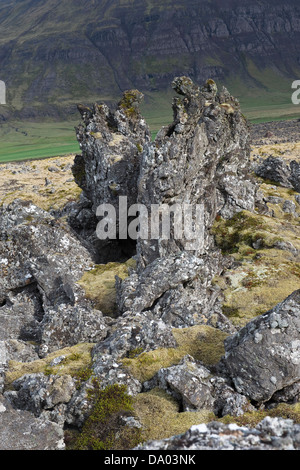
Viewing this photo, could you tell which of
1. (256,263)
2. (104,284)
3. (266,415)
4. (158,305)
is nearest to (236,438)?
(266,415)

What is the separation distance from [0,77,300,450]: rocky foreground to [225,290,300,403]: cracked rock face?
4 centimetres

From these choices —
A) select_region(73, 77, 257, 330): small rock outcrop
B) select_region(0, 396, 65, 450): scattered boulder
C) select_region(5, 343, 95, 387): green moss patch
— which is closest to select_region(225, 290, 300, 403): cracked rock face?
select_region(5, 343, 95, 387): green moss patch

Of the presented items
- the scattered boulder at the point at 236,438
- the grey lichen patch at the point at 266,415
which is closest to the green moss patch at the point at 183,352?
the grey lichen patch at the point at 266,415

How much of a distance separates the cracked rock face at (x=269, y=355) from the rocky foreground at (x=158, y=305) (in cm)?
4

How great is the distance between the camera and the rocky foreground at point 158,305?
486 inches

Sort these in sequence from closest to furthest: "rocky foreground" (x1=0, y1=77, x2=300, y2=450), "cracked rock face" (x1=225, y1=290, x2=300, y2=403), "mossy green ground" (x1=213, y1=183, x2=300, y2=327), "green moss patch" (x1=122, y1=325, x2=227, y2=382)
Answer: "rocky foreground" (x1=0, y1=77, x2=300, y2=450)
"cracked rock face" (x1=225, y1=290, x2=300, y2=403)
"green moss patch" (x1=122, y1=325, x2=227, y2=382)
"mossy green ground" (x1=213, y1=183, x2=300, y2=327)

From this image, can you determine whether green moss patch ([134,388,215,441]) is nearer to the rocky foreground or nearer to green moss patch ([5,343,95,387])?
the rocky foreground

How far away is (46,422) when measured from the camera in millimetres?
12406

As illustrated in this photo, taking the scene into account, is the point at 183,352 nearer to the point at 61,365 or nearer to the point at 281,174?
the point at 61,365

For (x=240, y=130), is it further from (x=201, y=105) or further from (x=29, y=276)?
(x=29, y=276)

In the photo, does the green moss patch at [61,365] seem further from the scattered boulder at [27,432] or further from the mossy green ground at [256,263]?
the mossy green ground at [256,263]

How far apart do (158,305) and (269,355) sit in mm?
9185

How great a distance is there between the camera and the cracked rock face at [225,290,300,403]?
43.4ft
